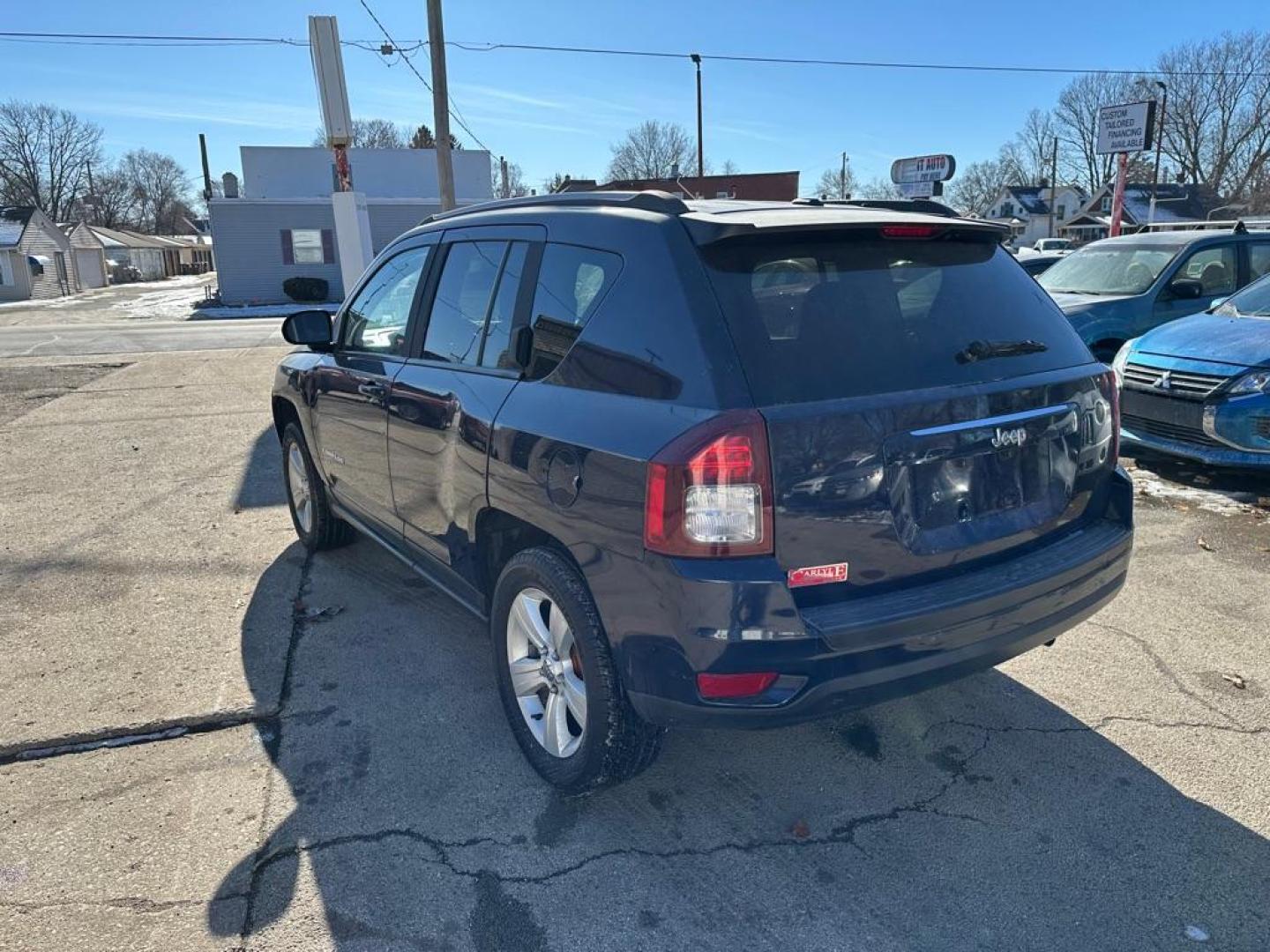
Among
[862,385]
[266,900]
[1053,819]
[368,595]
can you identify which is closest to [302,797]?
[266,900]

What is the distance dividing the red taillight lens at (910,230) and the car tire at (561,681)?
4.60 ft

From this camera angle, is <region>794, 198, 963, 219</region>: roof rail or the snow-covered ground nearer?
<region>794, 198, 963, 219</region>: roof rail

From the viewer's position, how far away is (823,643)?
2256 mm

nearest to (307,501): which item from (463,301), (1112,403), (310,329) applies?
(310,329)

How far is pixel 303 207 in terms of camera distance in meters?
33.1

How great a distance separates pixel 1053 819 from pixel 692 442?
1731mm

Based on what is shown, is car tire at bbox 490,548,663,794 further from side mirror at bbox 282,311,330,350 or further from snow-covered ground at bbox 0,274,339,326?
snow-covered ground at bbox 0,274,339,326

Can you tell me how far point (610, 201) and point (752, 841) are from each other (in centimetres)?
207

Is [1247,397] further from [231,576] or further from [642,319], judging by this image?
[231,576]

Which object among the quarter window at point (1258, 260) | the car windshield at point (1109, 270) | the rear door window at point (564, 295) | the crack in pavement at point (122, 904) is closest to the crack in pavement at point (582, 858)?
the crack in pavement at point (122, 904)

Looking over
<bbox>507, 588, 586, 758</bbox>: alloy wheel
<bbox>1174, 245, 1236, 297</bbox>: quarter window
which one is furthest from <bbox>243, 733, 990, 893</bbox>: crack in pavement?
<bbox>1174, 245, 1236, 297</bbox>: quarter window

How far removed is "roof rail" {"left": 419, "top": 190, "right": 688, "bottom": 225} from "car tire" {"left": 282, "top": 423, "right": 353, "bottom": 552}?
6.96ft

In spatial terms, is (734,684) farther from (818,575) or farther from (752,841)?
(752,841)

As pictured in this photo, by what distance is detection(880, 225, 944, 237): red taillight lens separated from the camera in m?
2.67
